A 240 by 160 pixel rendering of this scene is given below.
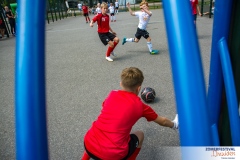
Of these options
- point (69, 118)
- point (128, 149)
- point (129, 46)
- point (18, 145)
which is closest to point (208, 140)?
point (18, 145)

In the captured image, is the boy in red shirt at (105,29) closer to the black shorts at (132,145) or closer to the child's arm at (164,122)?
the child's arm at (164,122)

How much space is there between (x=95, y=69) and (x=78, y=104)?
184cm

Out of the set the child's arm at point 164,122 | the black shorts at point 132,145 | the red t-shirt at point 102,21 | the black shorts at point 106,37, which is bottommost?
the black shorts at point 132,145

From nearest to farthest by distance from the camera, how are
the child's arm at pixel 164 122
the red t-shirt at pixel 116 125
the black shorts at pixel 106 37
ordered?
the red t-shirt at pixel 116 125 < the child's arm at pixel 164 122 < the black shorts at pixel 106 37

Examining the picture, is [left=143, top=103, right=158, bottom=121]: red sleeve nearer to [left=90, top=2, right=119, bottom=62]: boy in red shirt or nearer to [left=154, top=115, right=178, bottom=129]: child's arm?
[left=154, top=115, right=178, bottom=129]: child's arm

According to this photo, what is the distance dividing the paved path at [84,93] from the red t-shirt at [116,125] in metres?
0.40

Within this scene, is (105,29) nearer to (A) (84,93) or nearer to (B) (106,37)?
(B) (106,37)

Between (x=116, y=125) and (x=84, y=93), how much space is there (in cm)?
240

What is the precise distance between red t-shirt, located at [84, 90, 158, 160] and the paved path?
0.40 metres

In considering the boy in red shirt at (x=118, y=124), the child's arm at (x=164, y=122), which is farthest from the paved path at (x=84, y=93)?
the boy in red shirt at (x=118, y=124)

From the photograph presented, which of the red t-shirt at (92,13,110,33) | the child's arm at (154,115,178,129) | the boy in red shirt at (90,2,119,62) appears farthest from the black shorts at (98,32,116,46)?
the child's arm at (154,115,178,129)

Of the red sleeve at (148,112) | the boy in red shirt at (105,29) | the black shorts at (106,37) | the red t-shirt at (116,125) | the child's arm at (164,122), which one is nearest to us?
the red t-shirt at (116,125)

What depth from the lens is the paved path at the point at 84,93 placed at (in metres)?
2.49

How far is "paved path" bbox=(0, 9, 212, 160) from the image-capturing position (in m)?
2.49
